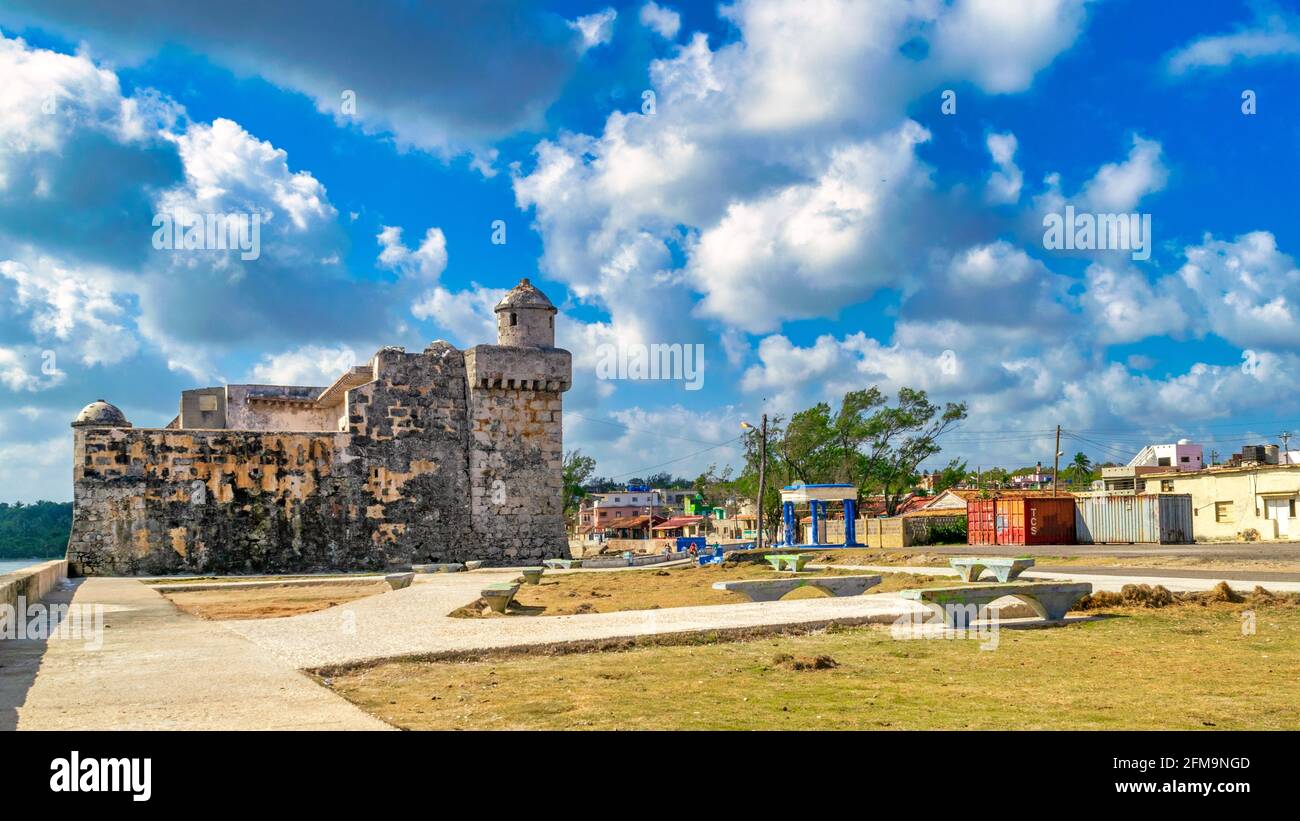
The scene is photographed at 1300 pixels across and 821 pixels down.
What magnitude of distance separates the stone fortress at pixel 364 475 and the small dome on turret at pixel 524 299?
0.19 feet

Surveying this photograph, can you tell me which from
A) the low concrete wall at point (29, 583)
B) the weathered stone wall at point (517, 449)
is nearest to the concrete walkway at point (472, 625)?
the low concrete wall at point (29, 583)

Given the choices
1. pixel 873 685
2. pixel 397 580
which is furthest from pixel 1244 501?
pixel 873 685

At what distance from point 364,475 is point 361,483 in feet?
0.80

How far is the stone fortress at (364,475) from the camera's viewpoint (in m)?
25.8

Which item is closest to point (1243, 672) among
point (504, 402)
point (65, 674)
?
point (65, 674)

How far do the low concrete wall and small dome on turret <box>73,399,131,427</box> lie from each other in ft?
15.4

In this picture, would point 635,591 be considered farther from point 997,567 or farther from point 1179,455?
point 1179,455

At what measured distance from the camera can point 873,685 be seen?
25.7ft

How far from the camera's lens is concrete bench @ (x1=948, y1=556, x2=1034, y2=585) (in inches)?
599

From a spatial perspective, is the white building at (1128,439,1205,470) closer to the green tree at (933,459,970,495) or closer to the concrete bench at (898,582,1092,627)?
the green tree at (933,459,970,495)

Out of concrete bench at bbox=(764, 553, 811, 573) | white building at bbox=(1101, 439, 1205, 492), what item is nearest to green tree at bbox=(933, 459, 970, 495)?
white building at bbox=(1101, 439, 1205, 492)

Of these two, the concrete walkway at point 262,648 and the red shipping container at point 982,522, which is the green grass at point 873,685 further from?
the red shipping container at point 982,522
